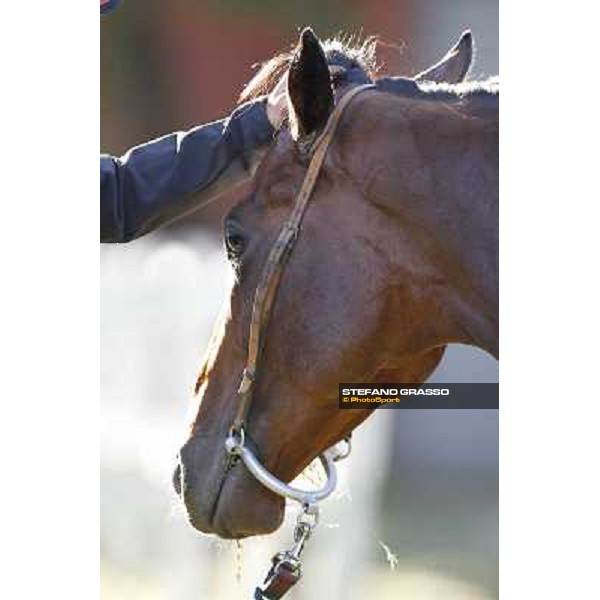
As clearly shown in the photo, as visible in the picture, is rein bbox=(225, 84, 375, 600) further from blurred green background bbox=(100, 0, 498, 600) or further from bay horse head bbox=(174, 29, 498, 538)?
blurred green background bbox=(100, 0, 498, 600)

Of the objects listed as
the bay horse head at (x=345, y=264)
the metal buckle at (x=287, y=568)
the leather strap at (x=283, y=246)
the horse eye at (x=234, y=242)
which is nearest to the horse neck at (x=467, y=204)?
the bay horse head at (x=345, y=264)

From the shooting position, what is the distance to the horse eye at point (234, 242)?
181 centimetres

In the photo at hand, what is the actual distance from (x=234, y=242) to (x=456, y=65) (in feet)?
1.75

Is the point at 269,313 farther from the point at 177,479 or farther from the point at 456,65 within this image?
the point at 456,65

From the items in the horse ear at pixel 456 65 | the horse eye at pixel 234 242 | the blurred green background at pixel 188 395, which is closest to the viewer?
the horse eye at pixel 234 242

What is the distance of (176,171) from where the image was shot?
6.92ft

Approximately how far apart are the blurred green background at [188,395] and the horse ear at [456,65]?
108 millimetres

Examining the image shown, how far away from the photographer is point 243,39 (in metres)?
2.30

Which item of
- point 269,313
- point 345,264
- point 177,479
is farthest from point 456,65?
point 177,479

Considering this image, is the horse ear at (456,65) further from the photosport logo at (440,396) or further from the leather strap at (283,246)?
the photosport logo at (440,396)

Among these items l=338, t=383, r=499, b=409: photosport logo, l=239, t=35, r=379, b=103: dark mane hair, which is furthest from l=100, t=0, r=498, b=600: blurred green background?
l=239, t=35, r=379, b=103: dark mane hair
